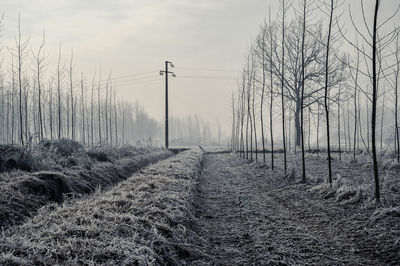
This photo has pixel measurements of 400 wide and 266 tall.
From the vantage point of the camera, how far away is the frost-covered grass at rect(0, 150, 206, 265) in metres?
3.44

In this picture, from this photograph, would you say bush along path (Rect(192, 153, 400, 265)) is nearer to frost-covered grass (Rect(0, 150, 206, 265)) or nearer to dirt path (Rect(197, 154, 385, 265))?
dirt path (Rect(197, 154, 385, 265))

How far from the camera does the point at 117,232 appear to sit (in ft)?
14.0

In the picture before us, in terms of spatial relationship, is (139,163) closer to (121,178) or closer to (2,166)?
(121,178)

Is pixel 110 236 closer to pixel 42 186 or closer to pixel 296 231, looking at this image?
pixel 296 231

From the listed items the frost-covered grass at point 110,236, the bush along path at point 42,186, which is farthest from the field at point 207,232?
the bush along path at point 42,186

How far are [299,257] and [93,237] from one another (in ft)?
8.98

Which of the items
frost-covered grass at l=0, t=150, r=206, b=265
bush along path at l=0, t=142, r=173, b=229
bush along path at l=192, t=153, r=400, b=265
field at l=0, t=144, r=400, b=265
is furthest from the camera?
bush along path at l=0, t=142, r=173, b=229

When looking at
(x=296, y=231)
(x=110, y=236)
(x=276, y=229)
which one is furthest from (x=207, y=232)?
(x=110, y=236)

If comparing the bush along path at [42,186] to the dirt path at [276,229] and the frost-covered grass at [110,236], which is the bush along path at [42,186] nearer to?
the frost-covered grass at [110,236]

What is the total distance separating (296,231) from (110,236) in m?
3.22

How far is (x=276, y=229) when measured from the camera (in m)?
5.84

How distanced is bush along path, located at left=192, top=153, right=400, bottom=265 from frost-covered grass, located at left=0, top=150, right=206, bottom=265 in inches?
23.1

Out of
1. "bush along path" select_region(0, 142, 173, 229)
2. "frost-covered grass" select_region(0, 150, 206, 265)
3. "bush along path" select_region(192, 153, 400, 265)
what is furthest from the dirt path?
"bush along path" select_region(0, 142, 173, 229)

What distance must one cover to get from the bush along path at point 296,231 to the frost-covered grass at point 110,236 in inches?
23.1
